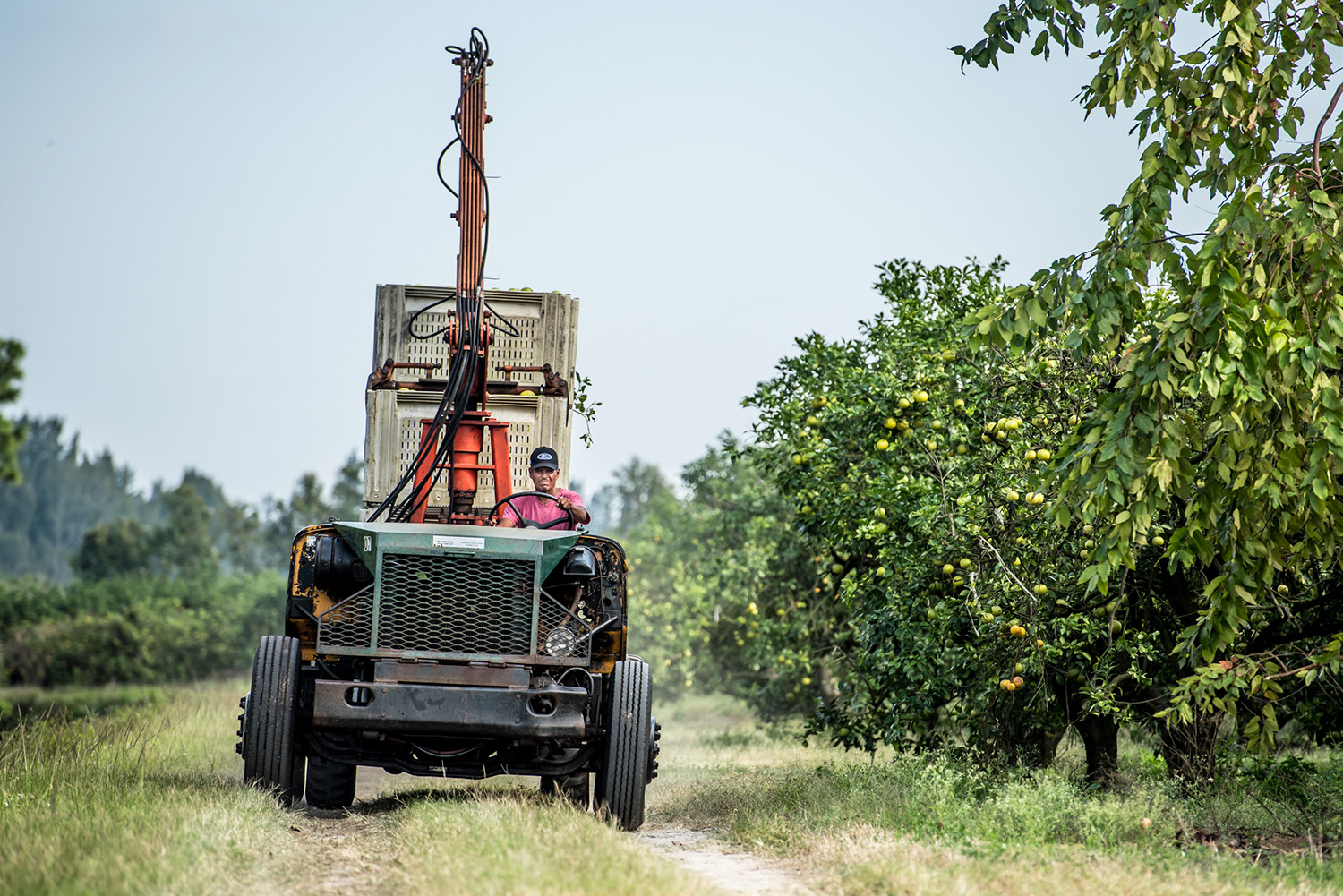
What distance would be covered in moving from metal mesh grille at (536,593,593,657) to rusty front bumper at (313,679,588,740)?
11.9 inches

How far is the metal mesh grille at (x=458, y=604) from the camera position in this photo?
22.6 ft

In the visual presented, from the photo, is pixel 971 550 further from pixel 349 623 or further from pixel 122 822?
pixel 122 822

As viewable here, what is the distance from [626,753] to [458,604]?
1.36 meters

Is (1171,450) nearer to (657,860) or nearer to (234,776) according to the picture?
(657,860)

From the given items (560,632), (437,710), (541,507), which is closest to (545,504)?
(541,507)

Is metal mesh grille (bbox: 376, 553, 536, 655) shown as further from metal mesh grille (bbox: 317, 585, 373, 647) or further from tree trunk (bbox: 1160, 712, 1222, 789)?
tree trunk (bbox: 1160, 712, 1222, 789)

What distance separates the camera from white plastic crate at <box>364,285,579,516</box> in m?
9.62

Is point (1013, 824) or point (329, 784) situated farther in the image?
point (329, 784)

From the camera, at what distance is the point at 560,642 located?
7078mm

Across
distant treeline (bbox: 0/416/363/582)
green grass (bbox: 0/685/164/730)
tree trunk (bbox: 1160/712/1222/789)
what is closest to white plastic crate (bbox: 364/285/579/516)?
tree trunk (bbox: 1160/712/1222/789)

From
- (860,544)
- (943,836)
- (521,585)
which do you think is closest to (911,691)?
(860,544)

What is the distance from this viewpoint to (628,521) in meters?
88.5

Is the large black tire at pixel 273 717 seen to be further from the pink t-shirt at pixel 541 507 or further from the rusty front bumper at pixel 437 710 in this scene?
the pink t-shirt at pixel 541 507

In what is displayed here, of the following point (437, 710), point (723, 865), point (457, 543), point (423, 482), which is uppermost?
point (423, 482)
